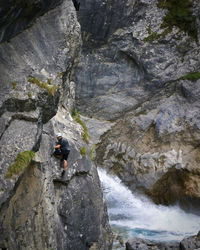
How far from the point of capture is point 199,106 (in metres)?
17.8

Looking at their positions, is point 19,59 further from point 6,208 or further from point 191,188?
point 191,188

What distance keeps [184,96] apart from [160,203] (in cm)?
745

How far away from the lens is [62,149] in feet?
32.1

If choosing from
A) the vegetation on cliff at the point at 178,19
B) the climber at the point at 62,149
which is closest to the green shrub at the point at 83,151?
the climber at the point at 62,149

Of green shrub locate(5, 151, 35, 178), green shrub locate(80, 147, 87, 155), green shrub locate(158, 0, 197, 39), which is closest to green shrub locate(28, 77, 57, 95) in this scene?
green shrub locate(5, 151, 35, 178)

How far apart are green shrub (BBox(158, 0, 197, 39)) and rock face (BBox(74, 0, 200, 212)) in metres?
0.32

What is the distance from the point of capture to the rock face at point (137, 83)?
699 inches

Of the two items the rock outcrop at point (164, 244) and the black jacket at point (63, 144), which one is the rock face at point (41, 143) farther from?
the rock outcrop at point (164, 244)

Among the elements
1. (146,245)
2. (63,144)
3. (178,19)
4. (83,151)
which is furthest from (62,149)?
(178,19)

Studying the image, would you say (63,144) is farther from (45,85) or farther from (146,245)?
(146,245)

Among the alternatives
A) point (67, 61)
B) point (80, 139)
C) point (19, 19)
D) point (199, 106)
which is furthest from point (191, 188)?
point (19, 19)

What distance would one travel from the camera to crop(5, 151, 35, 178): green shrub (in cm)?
756

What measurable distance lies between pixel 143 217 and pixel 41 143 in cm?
876

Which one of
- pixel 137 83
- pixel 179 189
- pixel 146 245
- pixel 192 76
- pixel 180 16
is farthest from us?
pixel 137 83
